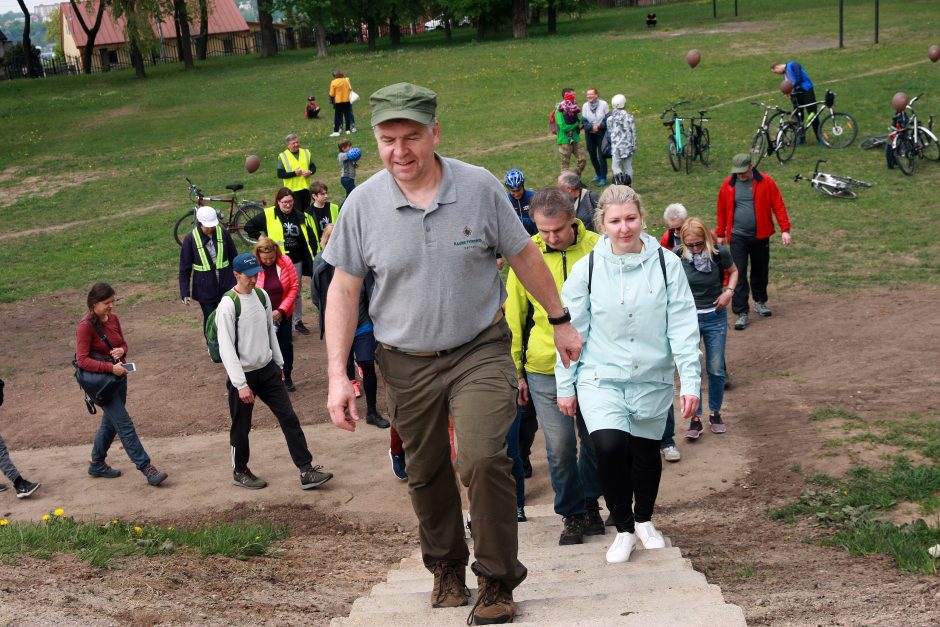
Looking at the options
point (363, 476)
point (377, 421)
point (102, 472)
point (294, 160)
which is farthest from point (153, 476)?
point (294, 160)

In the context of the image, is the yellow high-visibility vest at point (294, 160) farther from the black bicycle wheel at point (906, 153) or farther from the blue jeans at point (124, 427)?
the black bicycle wheel at point (906, 153)

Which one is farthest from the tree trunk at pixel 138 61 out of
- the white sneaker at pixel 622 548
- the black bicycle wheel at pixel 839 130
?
the white sneaker at pixel 622 548

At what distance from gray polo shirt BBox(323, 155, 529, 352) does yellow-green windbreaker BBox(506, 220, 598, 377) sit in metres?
1.61

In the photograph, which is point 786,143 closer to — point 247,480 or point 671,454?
point 671,454

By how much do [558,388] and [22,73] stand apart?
7366cm

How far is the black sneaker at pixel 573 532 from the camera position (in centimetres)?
618

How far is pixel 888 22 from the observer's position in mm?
38562

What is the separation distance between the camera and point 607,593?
4.67 m

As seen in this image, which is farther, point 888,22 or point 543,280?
point 888,22

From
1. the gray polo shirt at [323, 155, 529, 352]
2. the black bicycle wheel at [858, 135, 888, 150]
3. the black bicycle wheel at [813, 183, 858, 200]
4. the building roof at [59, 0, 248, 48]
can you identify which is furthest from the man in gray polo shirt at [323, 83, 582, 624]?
the building roof at [59, 0, 248, 48]

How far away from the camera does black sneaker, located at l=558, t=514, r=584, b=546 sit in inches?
243

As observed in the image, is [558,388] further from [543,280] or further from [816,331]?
[816,331]

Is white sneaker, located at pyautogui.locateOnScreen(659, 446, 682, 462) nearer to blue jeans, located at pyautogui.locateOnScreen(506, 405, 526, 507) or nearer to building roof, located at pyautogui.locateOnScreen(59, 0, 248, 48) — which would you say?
blue jeans, located at pyautogui.locateOnScreen(506, 405, 526, 507)

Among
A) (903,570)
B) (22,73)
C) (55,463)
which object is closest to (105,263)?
(55,463)
